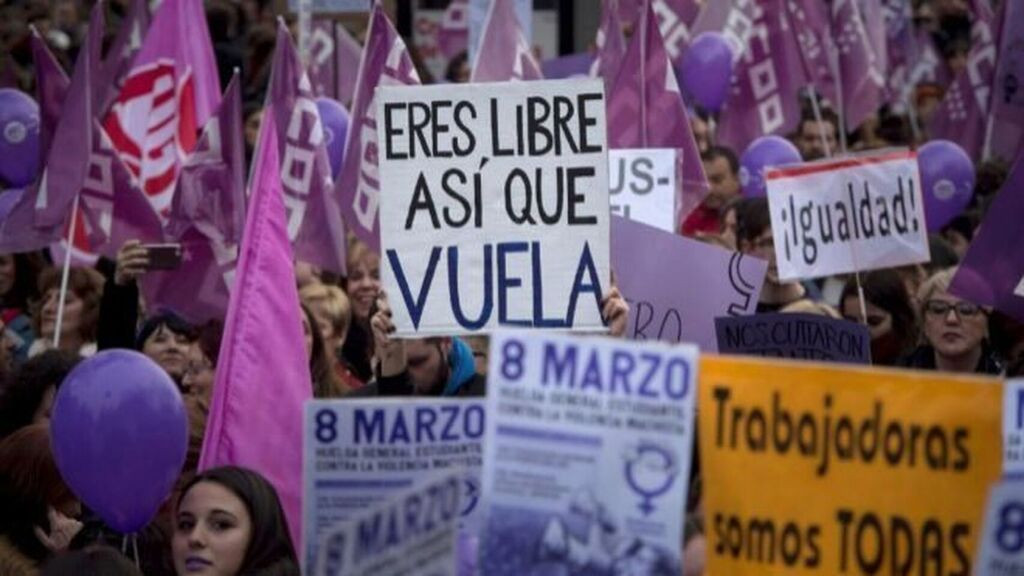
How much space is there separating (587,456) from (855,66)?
487 inches

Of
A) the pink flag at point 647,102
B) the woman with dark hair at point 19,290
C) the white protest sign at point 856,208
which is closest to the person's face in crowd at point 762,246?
the white protest sign at point 856,208

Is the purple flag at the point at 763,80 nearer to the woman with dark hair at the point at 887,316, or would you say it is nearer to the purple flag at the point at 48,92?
the woman with dark hair at the point at 887,316

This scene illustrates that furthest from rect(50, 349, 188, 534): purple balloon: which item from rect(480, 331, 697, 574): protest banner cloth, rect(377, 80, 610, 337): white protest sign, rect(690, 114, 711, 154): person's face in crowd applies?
rect(690, 114, 711, 154): person's face in crowd

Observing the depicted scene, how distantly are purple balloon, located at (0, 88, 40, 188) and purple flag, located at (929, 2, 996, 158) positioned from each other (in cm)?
566

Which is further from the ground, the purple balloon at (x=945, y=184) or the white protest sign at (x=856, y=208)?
the purple balloon at (x=945, y=184)

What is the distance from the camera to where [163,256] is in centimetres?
950

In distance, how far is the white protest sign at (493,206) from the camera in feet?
25.1

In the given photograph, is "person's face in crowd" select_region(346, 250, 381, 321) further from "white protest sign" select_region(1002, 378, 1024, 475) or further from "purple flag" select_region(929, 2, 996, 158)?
"white protest sign" select_region(1002, 378, 1024, 475)

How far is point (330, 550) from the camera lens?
542 centimetres

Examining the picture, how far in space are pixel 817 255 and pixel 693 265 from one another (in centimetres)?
123

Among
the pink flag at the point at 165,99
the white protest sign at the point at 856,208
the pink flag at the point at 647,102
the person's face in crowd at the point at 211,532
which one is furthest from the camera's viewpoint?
the pink flag at the point at 165,99

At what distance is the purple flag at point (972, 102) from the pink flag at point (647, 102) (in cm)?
435

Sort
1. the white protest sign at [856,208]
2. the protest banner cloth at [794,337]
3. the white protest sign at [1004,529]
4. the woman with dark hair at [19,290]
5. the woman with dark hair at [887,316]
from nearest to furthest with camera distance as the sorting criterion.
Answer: the white protest sign at [1004,529]
the protest banner cloth at [794,337]
the woman with dark hair at [887,316]
the white protest sign at [856,208]
the woman with dark hair at [19,290]

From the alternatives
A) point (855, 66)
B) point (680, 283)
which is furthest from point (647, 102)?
point (855, 66)
